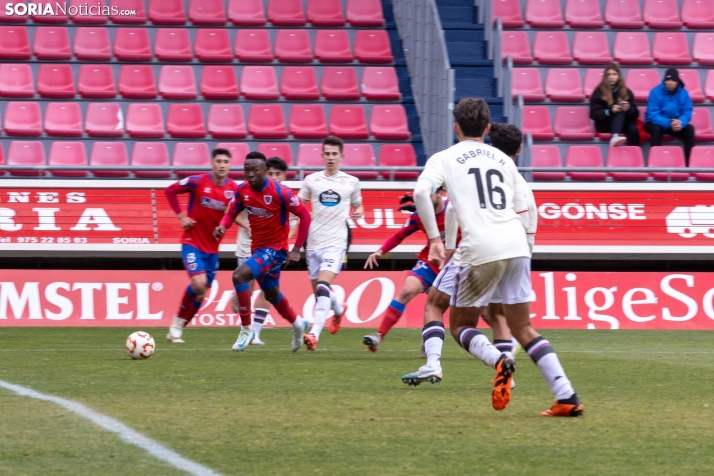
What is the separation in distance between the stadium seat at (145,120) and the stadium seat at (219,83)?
0.93 meters

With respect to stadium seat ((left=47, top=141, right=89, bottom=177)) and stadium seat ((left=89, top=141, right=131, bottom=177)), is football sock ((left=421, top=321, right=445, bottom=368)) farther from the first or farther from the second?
stadium seat ((left=47, top=141, right=89, bottom=177))

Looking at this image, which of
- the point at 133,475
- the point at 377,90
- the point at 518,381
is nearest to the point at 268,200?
the point at 518,381

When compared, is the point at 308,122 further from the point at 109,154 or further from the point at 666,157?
the point at 666,157

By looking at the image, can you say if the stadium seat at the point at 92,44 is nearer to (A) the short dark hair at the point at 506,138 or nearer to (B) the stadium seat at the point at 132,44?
(B) the stadium seat at the point at 132,44

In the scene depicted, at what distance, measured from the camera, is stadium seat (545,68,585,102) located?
18.1 meters

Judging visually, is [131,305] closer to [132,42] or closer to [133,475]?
[132,42]

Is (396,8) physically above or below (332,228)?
above

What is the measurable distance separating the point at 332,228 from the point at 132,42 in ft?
28.5

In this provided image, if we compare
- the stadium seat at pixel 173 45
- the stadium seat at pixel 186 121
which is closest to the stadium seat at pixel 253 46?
the stadium seat at pixel 173 45

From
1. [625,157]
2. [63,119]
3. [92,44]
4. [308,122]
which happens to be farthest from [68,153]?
[625,157]

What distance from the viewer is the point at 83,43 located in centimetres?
1855

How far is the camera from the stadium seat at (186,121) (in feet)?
56.3

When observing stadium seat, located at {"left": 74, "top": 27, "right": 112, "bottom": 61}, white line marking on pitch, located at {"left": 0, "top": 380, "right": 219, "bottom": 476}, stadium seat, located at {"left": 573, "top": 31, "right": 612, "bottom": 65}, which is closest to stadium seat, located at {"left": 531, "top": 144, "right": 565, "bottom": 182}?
stadium seat, located at {"left": 573, "top": 31, "right": 612, "bottom": 65}

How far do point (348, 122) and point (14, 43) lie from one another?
6.09 meters
